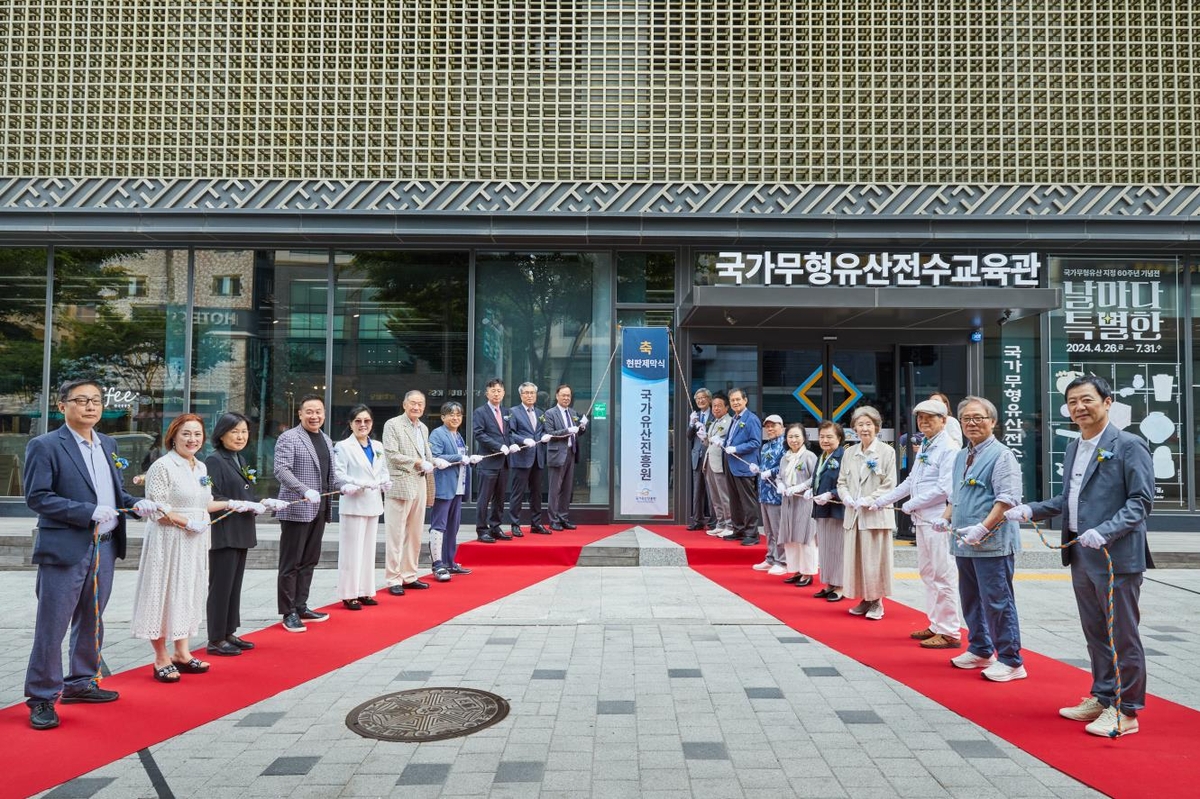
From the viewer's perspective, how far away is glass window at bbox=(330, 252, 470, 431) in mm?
12961

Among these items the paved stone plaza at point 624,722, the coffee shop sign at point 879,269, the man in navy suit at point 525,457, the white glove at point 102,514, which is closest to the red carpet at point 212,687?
the paved stone plaza at point 624,722

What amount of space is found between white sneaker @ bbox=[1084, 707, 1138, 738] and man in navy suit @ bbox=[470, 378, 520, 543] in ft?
23.2

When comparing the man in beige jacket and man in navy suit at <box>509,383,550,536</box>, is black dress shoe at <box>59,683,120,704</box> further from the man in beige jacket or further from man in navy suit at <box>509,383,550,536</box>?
man in navy suit at <box>509,383,550,536</box>

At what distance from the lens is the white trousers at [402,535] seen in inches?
344

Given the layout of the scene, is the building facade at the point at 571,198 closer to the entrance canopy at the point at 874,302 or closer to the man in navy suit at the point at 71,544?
the entrance canopy at the point at 874,302

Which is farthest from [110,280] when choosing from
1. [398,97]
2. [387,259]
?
[398,97]

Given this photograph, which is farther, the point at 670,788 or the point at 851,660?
the point at 851,660

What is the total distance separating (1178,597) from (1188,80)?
8470 mm

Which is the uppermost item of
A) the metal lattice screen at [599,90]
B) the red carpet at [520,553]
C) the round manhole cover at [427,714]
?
the metal lattice screen at [599,90]

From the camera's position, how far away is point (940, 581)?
21.9 feet

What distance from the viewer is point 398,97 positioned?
1282 cm

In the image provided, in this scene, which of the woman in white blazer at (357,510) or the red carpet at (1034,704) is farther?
the woman in white blazer at (357,510)

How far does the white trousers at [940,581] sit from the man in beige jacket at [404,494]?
16.4ft

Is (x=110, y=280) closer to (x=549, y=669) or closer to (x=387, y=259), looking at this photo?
(x=387, y=259)
